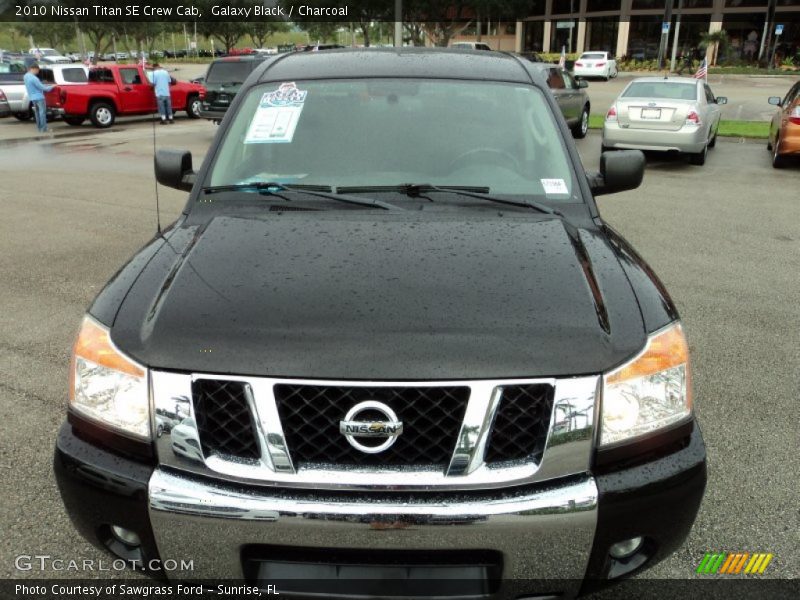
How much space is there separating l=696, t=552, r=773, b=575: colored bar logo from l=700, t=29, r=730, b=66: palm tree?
5117 cm

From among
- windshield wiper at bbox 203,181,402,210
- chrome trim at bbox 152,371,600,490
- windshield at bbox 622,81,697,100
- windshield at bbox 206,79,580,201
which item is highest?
windshield at bbox 206,79,580,201

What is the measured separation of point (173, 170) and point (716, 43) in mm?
51923

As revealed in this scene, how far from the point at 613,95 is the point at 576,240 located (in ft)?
92.6

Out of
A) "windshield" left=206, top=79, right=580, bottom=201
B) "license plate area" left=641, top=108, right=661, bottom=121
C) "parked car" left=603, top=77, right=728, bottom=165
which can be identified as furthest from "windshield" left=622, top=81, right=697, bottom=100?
"windshield" left=206, top=79, right=580, bottom=201

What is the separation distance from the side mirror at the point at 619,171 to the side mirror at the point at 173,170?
198 centimetres

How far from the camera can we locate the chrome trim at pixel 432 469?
1.81 m

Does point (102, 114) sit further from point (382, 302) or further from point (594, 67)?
point (594, 67)

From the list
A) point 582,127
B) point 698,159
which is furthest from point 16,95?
point 698,159

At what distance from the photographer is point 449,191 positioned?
291 cm

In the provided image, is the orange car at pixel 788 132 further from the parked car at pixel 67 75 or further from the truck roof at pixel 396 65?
the parked car at pixel 67 75

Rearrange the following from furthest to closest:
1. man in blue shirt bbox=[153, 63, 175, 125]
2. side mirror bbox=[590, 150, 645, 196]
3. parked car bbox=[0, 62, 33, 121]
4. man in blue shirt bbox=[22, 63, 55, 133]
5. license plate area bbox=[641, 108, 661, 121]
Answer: parked car bbox=[0, 62, 33, 121]
man in blue shirt bbox=[153, 63, 175, 125]
man in blue shirt bbox=[22, 63, 55, 133]
license plate area bbox=[641, 108, 661, 121]
side mirror bbox=[590, 150, 645, 196]

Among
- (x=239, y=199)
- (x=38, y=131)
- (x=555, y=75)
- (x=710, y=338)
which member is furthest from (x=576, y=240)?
(x=38, y=131)

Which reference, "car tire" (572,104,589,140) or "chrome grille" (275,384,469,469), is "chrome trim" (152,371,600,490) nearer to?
"chrome grille" (275,384,469,469)

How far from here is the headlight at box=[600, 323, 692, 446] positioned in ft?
6.29
